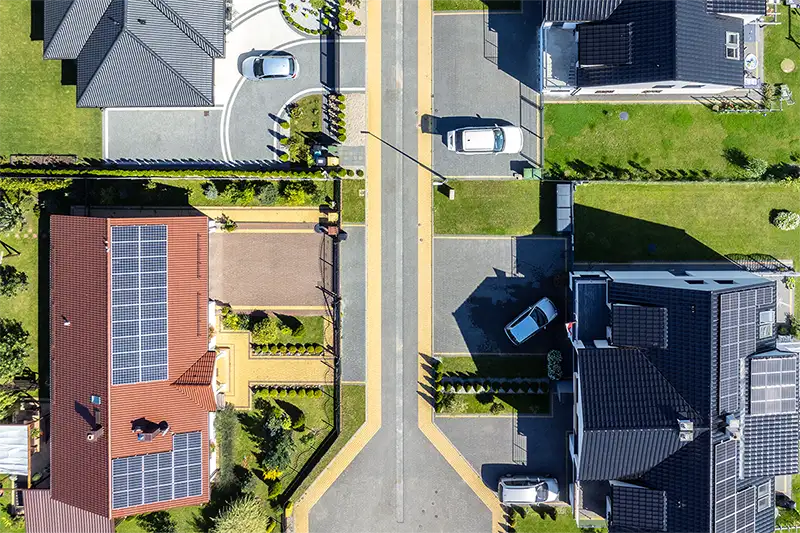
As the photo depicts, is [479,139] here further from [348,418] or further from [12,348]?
[12,348]

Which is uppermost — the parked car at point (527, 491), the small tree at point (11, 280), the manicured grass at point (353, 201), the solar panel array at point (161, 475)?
the manicured grass at point (353, 201)

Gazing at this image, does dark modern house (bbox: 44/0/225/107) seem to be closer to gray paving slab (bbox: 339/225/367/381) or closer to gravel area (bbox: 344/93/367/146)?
gravel area (bbox: 344/93/367/146)

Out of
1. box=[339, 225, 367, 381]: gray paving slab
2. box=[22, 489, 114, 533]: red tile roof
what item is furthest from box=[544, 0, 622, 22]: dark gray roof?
box=[22, 489, 114, 533]: red tile roof

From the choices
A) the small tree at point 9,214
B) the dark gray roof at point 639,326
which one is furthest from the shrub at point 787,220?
the small tree at point 9,214

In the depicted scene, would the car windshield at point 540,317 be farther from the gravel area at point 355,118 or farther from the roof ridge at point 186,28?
the roof ridge at point 186,28

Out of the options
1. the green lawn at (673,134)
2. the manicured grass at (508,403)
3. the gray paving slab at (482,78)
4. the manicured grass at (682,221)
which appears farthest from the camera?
the manicured grass at (508,403)

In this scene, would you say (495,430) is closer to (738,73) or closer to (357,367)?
(357,367)

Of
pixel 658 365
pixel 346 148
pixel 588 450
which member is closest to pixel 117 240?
pixel 346 148
